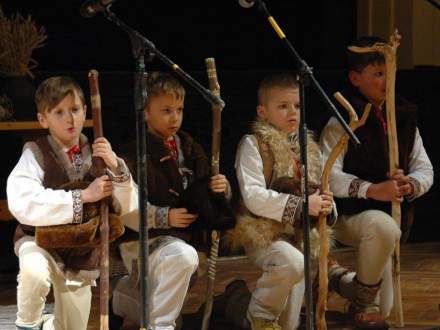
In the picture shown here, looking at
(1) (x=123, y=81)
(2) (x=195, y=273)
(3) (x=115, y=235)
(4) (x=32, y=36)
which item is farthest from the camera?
(1) (x=123, y=81)

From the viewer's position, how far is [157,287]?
4418 millimetres

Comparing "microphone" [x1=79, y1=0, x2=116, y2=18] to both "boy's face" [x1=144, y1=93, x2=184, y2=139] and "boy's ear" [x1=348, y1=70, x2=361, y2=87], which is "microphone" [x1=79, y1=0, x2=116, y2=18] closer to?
"boy's face" [x1=144, y1=93, x2=184, y2=139]

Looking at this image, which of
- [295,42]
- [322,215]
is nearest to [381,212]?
[322,215]

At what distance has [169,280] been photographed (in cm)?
439

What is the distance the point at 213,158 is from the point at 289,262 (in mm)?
483

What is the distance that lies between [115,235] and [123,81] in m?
2.05

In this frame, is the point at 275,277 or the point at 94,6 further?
the point at 275,277

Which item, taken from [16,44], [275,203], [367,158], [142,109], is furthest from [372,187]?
[16,44]

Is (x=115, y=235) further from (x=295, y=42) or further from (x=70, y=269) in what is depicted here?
(x=295, y=42)

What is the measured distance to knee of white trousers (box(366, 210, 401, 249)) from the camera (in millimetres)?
4793

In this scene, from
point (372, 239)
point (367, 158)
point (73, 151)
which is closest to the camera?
point (73, 151)

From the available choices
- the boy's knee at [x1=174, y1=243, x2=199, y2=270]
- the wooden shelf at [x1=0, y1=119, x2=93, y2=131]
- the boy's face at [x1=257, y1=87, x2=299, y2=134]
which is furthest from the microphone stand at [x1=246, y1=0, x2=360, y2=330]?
the wooden shelf at [x1=0, y1=119, x2=93, y2=131]

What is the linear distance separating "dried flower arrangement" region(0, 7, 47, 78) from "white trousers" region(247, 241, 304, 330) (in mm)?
1626

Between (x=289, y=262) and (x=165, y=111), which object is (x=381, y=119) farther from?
(x=165, y=111)
